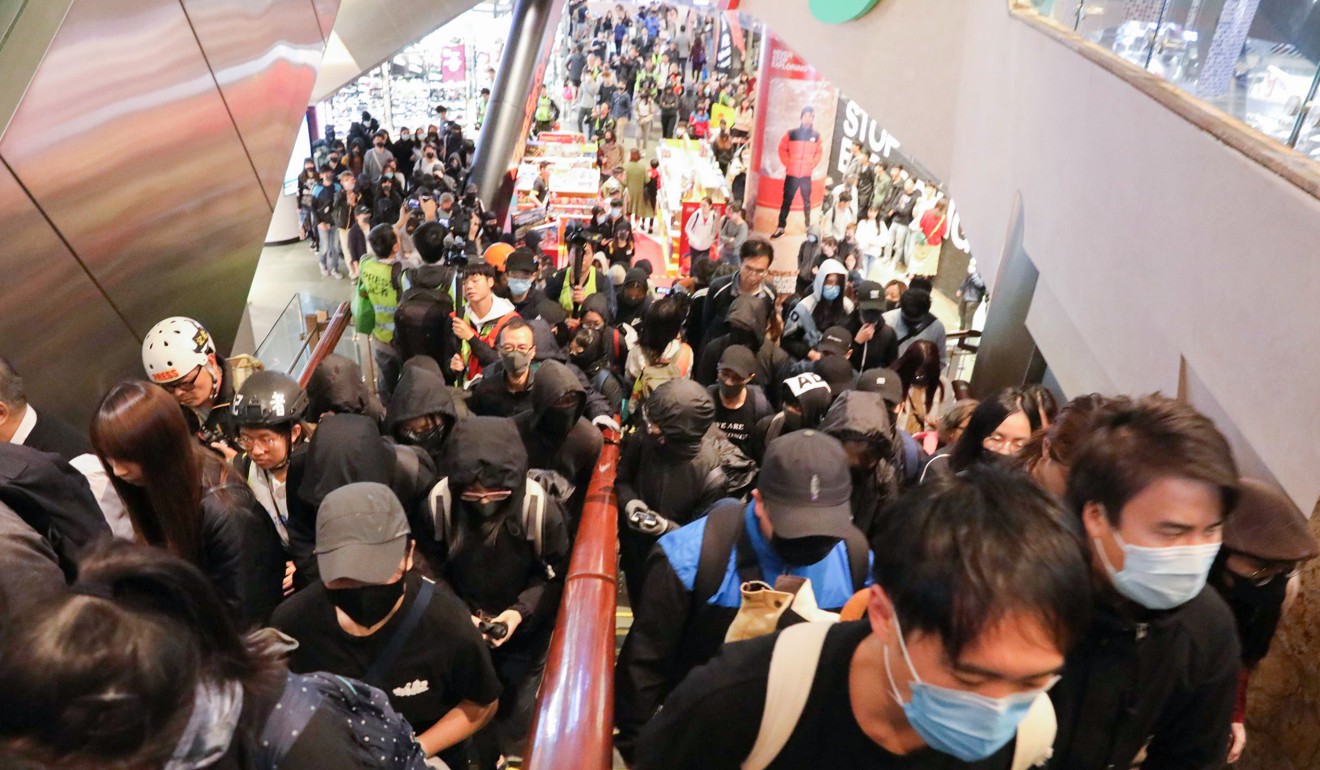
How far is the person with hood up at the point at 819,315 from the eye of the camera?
18.1ft

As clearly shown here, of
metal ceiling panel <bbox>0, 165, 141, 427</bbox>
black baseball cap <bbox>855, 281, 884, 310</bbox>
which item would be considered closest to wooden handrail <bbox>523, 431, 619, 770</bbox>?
metal ceiling panel <bbox>0, 165, 141, 427</bbox>

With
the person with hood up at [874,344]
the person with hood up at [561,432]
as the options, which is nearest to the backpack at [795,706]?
the person with hood up at [561,432]

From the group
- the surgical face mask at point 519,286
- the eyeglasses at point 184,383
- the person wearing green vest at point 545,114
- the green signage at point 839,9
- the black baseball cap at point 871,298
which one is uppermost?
the eyeglasses at point 184,383

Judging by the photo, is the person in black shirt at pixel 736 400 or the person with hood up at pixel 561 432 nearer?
the person with hood up at pixel 561 432

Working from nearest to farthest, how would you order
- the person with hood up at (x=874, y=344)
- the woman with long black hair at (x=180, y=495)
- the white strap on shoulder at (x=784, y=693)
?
the white strap on shoulder at (x=784, y=693) → the woman with long black hair at (x=180, y=495) → the person with hood up at (x=874, y=344)

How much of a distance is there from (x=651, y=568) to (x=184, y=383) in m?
2.48

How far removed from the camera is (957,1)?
7168mm

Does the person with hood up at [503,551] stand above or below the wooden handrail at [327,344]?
above

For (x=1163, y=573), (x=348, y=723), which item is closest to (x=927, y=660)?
Result: (x=1163, y=573)

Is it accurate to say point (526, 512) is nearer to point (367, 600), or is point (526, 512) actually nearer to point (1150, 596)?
point (367, 600)

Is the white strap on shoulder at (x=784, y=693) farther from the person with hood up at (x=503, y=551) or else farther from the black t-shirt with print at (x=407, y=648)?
the person with hood up at (x=503, y=551)

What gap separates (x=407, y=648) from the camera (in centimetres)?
202

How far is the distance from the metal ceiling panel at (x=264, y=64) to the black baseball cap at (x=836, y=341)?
13.0 ft

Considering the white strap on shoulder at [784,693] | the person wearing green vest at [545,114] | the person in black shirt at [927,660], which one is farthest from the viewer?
the person wearing green vest at [545,114]
